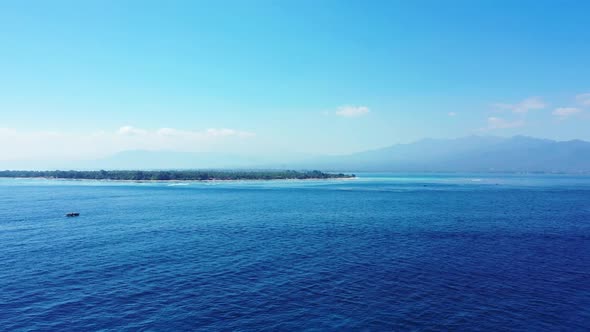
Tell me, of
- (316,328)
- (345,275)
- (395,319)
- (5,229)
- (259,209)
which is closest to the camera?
(316,328)

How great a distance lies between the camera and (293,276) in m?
20.4

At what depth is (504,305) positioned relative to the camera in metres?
16.5

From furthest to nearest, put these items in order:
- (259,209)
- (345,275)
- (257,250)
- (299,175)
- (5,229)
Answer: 1. (299,175)
2. (259,209)
3. (5,229)
4. (257,250)
5. (345,275)

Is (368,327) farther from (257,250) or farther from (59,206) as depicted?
(59,206)

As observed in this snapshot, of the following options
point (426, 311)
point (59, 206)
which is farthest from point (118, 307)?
point (59, 206)

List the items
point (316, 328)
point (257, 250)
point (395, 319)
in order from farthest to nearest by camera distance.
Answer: point (257, 250) → point (395, 319) → point (316, 328)

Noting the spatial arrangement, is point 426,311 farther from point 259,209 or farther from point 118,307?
point 259,209

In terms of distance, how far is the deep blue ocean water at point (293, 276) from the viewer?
15.0 metres

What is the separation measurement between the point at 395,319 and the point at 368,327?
4.99 ft

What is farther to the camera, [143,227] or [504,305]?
[143,227]

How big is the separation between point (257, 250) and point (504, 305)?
53.3ft

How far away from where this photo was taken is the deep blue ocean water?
49.1ft

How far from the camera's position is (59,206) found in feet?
178

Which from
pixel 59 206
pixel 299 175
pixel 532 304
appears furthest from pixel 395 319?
pixel 299 175
